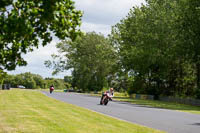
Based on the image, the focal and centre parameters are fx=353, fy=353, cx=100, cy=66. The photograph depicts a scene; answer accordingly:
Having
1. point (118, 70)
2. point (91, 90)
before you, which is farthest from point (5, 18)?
point (91, 90)

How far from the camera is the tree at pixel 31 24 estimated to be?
6676 mm

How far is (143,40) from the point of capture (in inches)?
2106

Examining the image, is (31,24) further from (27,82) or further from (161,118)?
(27,82)

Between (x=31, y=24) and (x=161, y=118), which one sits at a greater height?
(x=31, y=24)

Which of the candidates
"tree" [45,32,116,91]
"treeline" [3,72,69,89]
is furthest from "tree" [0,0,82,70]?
"treeline" [3,72,69,89]

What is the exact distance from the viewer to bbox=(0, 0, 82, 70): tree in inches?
263

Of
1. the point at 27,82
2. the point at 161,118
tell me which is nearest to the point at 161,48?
the point at 161,118

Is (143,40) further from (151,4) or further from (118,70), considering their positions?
(118,70)

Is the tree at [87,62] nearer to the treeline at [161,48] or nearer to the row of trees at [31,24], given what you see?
the treeline at [161,48]

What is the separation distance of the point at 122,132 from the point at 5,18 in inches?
287

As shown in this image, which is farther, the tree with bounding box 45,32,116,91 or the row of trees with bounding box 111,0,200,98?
the tree with bounding box 45,32,116,91

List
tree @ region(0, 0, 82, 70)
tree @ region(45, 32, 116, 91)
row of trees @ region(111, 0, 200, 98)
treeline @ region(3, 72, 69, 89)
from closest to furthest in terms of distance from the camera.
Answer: tree @ region(0, 0, 82, 70) → row of trees @ region(111, 0, 200, 98) → tree @ region(45, 32, 116, 91) → treeline @ region(3, 72, 69, 89)

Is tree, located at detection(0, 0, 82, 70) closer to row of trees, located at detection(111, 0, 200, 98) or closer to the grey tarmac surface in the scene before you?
the grey tarmac surface

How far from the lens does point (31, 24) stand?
7.29 meters
